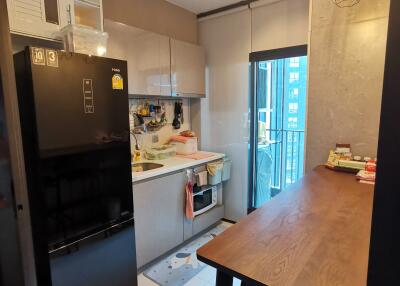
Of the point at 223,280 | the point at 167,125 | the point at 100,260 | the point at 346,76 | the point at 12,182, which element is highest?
the point at 346,76

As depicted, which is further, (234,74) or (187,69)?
(234,74)

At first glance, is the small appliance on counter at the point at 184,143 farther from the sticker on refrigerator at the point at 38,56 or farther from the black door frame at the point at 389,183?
the black door frame at the point at 389,183

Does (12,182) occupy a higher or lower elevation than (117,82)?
lower

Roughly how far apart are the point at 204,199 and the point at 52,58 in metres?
1.96

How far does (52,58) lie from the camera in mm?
1396

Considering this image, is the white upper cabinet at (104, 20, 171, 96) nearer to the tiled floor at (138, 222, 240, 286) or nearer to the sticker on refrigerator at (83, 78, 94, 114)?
the sticker on refrigerator at (83, 78, 94, 114)

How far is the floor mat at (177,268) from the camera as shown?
2.13 metres

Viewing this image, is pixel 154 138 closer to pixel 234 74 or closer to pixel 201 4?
pixel 234 74

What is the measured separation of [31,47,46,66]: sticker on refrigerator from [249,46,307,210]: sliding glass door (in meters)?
2.06

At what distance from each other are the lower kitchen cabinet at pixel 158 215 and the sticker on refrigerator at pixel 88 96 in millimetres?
735

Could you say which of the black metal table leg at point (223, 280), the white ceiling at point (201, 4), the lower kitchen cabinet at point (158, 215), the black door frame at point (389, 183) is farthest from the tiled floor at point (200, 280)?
the white ceiling at point (201, 4)

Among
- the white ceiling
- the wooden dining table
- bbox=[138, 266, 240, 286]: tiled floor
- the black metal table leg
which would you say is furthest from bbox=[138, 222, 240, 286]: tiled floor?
the white ceiling

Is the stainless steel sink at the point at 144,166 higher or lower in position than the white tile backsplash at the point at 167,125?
lower

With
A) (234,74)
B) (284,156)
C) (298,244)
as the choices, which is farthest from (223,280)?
(284,156)
